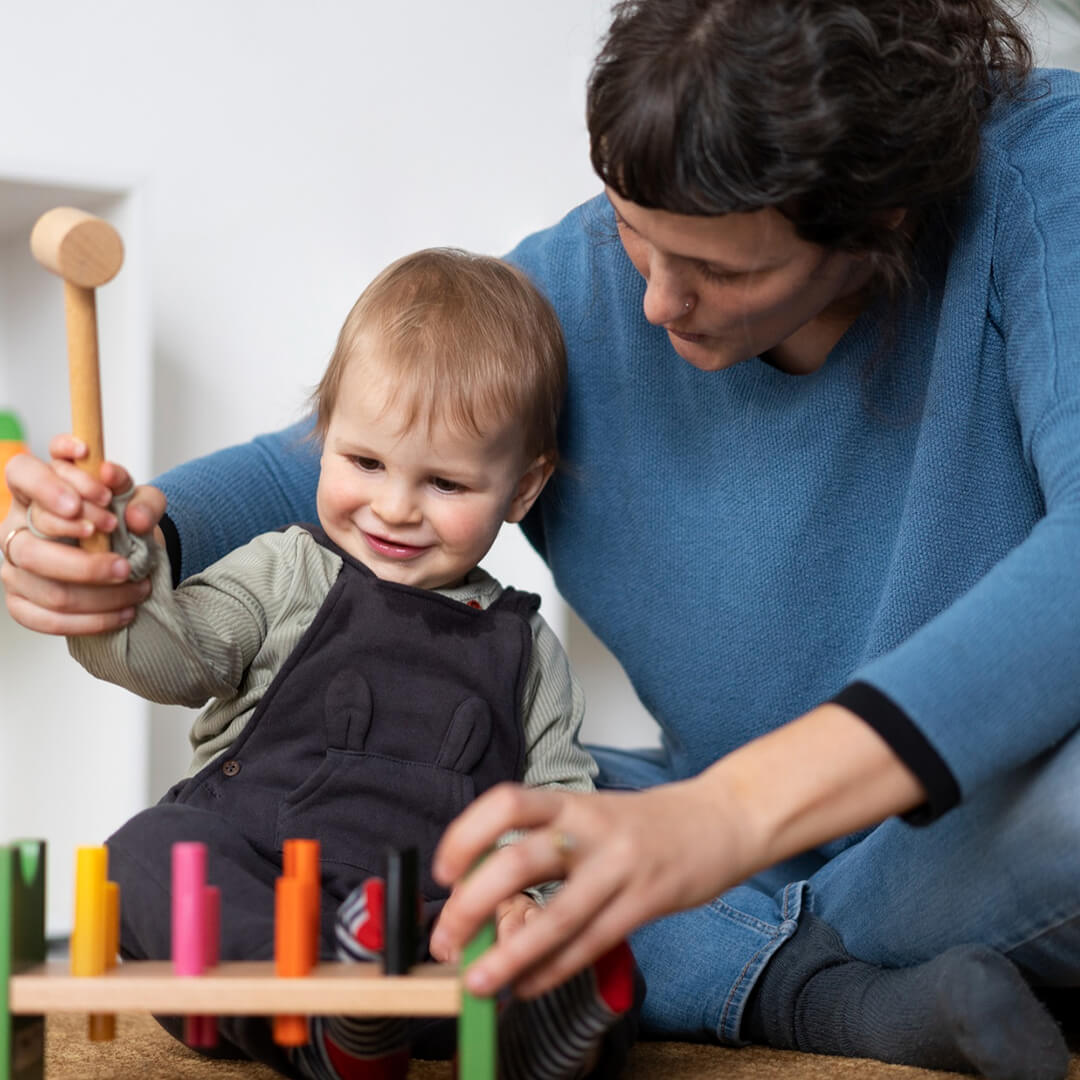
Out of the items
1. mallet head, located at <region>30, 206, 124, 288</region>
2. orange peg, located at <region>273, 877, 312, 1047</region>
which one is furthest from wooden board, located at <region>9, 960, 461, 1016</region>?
mallet head, located at <region>30, 206, 124, 288</region>

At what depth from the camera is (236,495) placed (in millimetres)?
1167

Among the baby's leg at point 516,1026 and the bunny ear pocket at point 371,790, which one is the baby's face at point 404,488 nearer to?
the bunny ear pocket at point 371,790

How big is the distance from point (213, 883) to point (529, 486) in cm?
44

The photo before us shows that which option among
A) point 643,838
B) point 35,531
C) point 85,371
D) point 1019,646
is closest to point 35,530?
point 35,531

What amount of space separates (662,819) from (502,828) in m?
0.07

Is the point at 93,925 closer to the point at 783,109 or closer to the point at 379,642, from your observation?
the point at 379,642

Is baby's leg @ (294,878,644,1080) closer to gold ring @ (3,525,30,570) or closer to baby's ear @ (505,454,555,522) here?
gold ring @ (3,525,30,570)

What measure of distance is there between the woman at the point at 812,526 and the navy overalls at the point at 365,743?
0.14 metres

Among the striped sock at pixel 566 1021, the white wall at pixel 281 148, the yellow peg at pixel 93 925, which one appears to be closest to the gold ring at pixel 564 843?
the striped sock at pixel 566 1021

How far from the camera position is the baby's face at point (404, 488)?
3.28 feet

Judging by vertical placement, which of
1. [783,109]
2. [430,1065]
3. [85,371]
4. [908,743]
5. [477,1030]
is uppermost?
[783,109]

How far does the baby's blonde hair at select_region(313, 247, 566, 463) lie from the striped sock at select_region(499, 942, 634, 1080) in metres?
0.45

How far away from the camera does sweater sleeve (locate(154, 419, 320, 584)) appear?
1.09 metres

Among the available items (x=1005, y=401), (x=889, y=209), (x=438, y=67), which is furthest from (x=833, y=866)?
(x=438, y=67)
